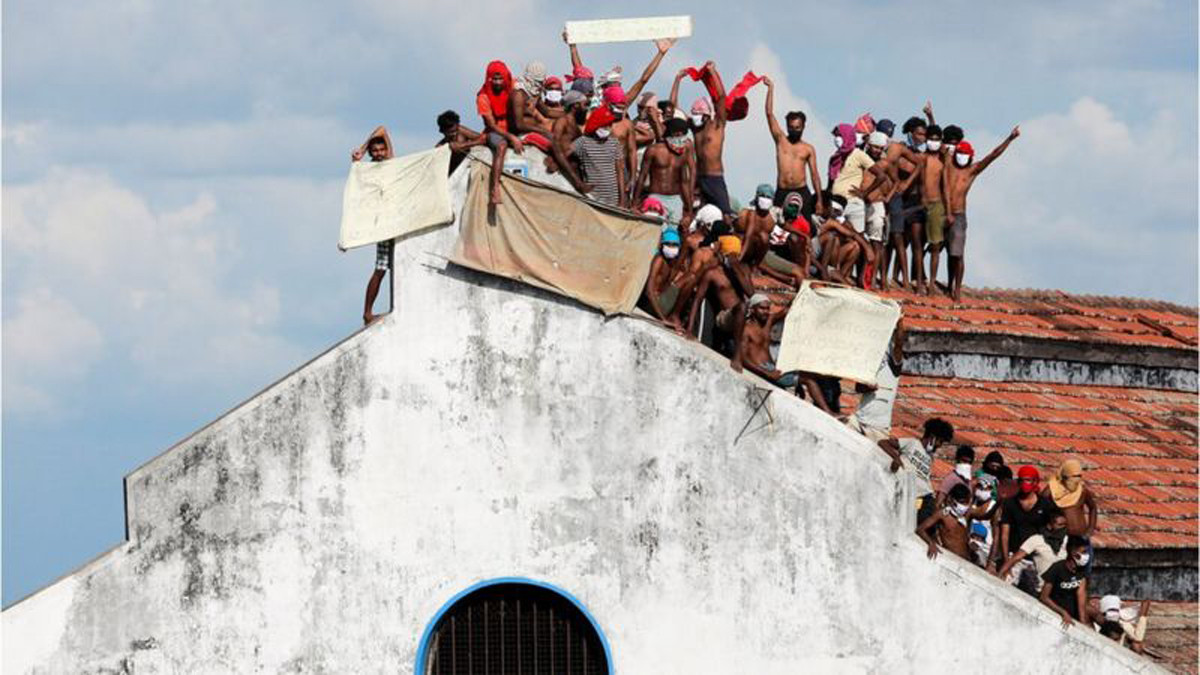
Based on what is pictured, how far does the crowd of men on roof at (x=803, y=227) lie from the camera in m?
25.1

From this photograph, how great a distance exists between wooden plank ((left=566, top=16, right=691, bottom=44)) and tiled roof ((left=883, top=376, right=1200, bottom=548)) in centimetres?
475

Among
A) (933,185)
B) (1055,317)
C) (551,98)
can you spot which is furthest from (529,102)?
(1055,317)

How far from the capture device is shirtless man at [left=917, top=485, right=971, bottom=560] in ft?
79.8

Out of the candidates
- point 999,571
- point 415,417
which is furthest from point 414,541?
point 999,571

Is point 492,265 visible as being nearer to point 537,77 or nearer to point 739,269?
point 739,269

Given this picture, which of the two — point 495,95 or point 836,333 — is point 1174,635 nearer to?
point 836,333

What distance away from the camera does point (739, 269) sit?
2522 cm

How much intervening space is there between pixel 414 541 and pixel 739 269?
4.15 meters

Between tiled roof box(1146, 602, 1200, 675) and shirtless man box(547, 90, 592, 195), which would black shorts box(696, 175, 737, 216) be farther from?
tiled roof box(1146, 602, 1200, 675)

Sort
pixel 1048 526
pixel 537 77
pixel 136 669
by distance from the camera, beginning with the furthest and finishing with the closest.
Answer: pixel 537 77, pixel 1048 526, pixel 136 669

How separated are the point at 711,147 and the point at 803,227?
58.1 inches

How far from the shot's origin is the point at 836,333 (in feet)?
84.1

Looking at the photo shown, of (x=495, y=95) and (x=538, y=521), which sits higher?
(x=495, y=95)

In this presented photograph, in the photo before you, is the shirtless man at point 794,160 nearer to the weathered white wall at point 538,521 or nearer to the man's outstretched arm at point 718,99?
the man's outstretched arm at point 718,99
